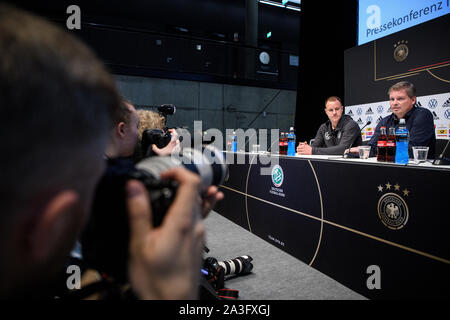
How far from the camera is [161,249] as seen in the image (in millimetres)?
409

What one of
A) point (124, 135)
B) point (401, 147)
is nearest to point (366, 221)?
point (401, 147)

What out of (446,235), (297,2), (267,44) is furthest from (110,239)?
(267,44)

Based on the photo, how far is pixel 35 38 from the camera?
0.31m

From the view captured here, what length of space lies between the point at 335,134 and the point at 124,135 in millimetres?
2877

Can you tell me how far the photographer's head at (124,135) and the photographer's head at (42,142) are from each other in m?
0.82

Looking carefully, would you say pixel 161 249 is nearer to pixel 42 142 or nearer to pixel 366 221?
pixel 42 142

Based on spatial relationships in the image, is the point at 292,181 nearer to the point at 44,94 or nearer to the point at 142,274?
the point at 142,274

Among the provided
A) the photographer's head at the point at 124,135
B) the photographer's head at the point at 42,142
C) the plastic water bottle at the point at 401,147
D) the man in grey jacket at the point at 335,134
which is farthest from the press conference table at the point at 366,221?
the photographer's head at the point at 42,142

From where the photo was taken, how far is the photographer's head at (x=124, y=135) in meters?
1.17

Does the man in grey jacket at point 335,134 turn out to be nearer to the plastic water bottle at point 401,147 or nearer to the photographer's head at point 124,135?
the plastic water bottle at point 401,147

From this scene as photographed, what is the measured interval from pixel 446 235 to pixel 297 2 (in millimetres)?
8281

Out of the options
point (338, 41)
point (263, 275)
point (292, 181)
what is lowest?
point (263, 275)

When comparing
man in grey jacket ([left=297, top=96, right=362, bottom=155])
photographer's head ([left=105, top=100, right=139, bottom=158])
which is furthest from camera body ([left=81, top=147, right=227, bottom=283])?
man in grey jacket ([left=297, top=96, right=362, bottom=155])
